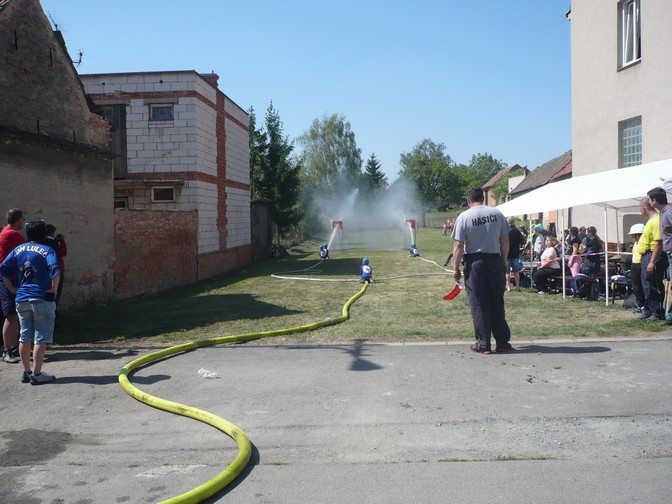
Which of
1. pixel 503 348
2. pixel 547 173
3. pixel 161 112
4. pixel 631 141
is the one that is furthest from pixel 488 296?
pixel 547 173

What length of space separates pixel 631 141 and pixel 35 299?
55.9 ft

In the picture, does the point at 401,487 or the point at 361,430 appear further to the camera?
the point at 361,430

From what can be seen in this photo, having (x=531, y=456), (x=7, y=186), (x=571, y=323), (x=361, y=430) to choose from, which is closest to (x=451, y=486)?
(x=531, y=456)

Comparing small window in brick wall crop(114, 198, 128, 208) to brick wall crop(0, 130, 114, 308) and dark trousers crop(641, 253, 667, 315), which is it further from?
dark trousers crop(641, 253, 667, 315)

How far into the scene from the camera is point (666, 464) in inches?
156

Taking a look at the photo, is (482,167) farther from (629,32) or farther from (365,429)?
(365,429)

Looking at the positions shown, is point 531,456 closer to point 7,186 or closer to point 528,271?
point 7,186

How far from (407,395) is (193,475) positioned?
2324 mm

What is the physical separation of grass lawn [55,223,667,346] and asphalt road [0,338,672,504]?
1.47m

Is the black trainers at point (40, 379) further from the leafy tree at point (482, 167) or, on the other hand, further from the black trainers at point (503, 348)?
the leafy tree at point (482, 167)

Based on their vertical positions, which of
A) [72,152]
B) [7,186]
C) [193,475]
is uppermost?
[72,152]

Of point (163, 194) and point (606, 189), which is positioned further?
point (163, 194)

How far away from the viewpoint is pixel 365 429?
4.86m

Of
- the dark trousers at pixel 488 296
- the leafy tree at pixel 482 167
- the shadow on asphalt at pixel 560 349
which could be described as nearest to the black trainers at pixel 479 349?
the dark trousers at pixel 488 296
